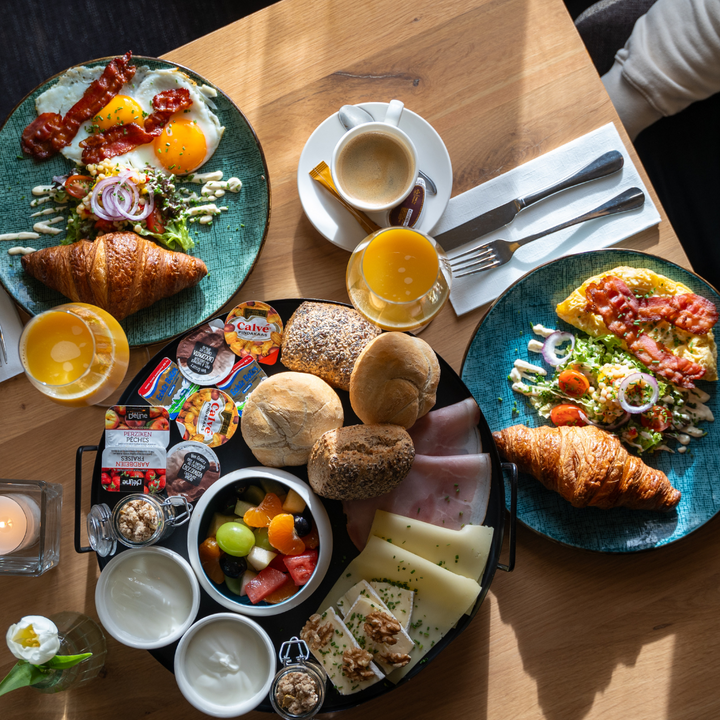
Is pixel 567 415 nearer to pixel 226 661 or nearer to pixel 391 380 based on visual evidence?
pixel 391 380

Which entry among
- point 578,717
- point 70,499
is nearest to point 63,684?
point 70,499

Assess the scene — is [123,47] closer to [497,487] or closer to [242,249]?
[242,249]

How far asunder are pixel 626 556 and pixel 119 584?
151 centimetres

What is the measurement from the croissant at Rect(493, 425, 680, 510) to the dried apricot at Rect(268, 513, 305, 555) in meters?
0.66

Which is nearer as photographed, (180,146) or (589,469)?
(589,469)

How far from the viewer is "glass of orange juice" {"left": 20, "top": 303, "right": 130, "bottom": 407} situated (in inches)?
61.3

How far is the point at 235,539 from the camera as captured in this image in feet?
4.98

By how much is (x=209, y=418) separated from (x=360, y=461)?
48cm

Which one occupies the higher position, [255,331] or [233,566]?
[255,331]

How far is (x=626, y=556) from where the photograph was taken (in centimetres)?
177

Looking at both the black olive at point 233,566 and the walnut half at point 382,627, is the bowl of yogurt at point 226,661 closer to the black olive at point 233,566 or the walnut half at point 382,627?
the black olive at point 233,566

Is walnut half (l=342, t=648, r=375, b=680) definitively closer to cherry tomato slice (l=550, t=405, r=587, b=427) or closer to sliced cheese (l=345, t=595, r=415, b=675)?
sliced cheese (l=345, t=595, r=415, b=675)

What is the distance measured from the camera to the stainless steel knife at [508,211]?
1795 mm

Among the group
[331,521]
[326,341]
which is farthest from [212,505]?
[326,341]
